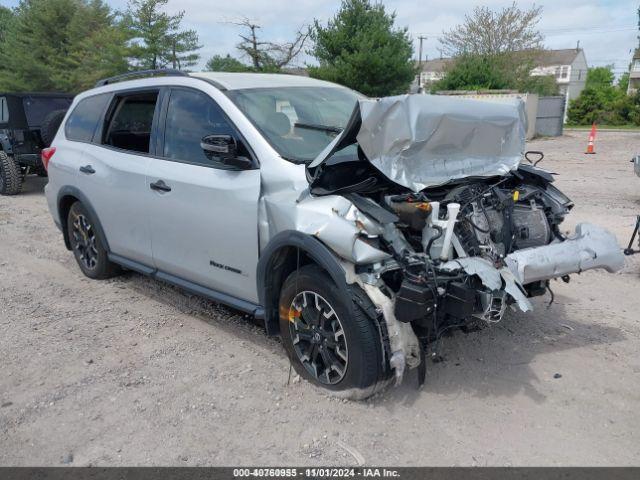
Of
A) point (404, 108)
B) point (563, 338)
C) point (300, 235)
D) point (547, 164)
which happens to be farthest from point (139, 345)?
point (547, 164)

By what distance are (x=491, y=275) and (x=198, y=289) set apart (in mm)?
2272

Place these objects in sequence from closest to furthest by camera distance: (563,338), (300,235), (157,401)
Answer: (300,235) → (157,401) → (563,338)

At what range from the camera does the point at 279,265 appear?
3.61 meters

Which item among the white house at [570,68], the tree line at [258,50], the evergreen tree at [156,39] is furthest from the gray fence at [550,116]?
A: the white house at [570,68]

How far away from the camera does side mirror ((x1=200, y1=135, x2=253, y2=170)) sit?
364cm

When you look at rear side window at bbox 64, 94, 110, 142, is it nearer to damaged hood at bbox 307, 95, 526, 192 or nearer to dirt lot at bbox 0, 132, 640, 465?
dirt lot at bbox 0, 132, 640, 465

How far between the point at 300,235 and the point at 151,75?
254cm

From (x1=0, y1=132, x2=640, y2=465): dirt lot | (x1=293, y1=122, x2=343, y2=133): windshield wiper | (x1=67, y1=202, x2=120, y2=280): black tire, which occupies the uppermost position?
(x1=293, y1=122, x2=343, y2=133): windshield wiper

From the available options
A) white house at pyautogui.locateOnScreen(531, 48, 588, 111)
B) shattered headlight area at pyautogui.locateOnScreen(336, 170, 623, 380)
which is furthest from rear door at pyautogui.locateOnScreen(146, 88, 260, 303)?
white house at pyautogui.locateOnScreen(531, 48, 588, 111)

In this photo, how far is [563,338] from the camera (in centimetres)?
426

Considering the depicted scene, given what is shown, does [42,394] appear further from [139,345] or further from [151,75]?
[151,75]

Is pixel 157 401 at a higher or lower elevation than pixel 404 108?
lower

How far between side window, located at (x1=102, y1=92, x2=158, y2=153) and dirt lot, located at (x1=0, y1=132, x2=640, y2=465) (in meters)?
1.48

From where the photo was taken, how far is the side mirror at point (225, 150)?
364 centimetres
